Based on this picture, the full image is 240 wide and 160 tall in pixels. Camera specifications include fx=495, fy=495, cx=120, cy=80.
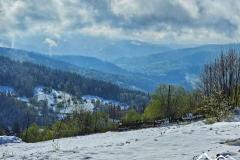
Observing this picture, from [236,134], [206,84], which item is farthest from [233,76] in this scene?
[236,134]

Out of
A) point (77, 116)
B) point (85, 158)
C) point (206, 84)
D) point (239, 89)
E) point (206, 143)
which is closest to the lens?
point (85, 158)

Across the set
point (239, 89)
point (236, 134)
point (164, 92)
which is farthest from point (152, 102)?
point (236, 134)

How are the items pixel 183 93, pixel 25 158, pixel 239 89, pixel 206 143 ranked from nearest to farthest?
pixel 206 143, pixel 25 158, pixel 239 89, pixel 183 93

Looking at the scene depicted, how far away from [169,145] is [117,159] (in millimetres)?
3181

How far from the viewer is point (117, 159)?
49.0 feet

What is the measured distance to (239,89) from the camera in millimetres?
66562

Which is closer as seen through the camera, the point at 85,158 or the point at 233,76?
the point at 85,158

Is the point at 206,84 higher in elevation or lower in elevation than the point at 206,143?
higher

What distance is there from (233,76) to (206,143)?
62.3 meters

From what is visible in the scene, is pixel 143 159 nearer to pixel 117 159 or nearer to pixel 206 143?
pixel 117 159

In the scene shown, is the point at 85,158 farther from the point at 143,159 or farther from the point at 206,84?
the point at 206,84

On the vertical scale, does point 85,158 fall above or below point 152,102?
→ below

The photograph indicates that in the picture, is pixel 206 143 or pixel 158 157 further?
pixel 206 143

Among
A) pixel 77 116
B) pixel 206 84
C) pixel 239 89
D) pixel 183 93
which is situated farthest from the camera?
pixel 183 93
